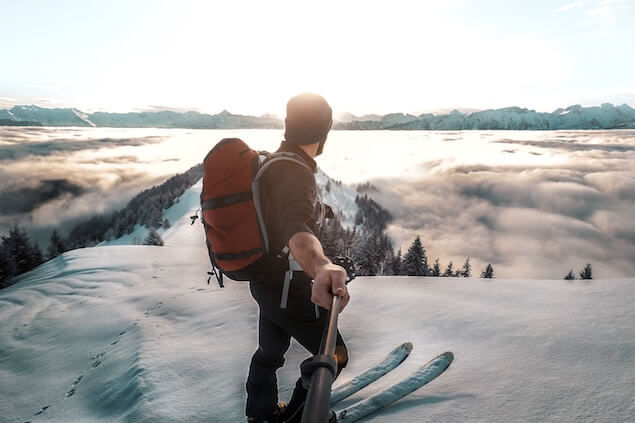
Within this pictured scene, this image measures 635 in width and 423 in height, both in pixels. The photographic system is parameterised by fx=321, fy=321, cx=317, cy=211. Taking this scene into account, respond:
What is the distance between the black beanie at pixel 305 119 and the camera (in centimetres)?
231

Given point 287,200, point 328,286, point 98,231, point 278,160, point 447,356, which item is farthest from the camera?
point 98,231

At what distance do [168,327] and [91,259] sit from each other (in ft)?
47.6

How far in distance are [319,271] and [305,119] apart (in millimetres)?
1249

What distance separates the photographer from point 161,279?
13281 millimetres

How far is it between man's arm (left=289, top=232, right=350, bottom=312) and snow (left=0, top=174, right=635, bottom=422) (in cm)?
206

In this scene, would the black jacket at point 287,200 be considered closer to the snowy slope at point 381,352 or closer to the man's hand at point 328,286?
the man's hand at point 328,286

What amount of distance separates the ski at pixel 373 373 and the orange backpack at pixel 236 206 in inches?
91.2

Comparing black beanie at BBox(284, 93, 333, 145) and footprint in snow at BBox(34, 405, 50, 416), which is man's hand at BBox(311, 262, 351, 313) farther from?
footprint in snow at BBox(34, 405, 50, 416)

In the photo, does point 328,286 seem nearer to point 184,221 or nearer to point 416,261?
point 416,261

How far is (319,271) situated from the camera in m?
1.51

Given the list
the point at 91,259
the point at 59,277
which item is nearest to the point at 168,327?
the point at 59,277

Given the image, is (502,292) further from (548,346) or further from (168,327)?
(168,327)

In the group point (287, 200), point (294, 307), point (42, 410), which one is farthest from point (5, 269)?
point (287, 200)

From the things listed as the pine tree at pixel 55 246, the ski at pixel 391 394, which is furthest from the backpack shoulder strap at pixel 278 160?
the pine tree at pixel 55 246
